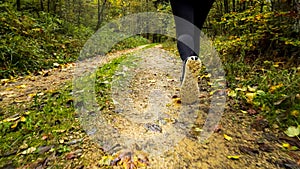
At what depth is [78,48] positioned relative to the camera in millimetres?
5672

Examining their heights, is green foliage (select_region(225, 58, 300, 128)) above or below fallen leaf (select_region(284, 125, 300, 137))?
above

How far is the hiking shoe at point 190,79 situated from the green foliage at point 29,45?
9.69ft

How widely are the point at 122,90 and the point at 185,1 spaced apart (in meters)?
1.24

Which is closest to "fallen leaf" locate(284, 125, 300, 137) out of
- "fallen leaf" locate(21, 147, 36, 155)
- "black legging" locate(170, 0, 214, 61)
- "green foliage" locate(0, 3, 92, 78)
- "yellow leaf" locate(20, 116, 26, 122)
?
"black legging" locate(170, 0, 214, 61)

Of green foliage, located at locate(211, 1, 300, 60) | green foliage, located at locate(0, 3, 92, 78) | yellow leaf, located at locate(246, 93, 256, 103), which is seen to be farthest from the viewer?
green foliage, located at locate(0, 3, 92, 78)

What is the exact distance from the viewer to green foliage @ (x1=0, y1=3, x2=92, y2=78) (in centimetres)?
342

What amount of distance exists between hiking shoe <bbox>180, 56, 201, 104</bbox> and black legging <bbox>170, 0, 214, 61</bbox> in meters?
0.11

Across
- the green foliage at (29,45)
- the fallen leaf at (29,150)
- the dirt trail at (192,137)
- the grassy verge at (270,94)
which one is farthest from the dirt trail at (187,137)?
the green foliage at (29,45)

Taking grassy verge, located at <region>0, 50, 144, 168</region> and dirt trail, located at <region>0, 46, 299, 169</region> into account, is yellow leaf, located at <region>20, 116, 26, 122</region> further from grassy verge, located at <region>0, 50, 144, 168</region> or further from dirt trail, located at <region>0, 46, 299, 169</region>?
dirt trail, located at <region>0, 46, 299, 169</region>

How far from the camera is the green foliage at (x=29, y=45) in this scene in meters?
3.42

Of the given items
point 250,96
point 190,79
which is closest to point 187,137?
point 190,79

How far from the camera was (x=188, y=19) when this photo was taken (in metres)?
1.71

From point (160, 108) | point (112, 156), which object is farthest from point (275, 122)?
point (112, 156)

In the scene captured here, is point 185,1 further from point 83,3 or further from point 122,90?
point 83,3
